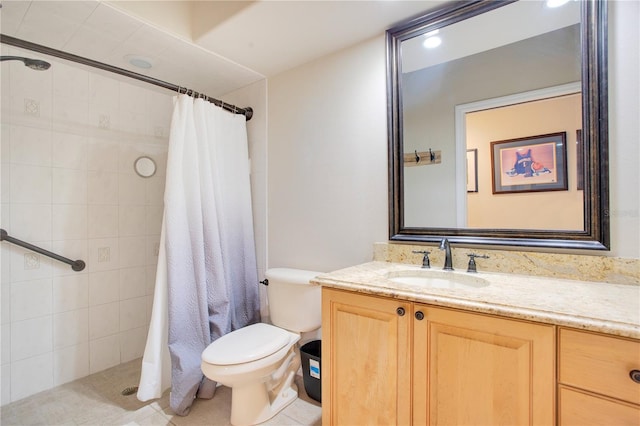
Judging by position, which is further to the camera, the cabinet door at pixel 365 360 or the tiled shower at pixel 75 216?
the tiled shower at pixel 75 216

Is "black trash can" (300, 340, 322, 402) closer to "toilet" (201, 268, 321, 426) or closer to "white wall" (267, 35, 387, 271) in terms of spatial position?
"toilet" (201, 268, 321, 426)

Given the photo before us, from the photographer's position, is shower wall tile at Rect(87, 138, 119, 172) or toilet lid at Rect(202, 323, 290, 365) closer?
toilet lid at Rect(202, 323, 290, 365)

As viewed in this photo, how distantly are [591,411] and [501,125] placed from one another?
112cm

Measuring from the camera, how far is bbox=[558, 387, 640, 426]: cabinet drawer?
29.5 inches

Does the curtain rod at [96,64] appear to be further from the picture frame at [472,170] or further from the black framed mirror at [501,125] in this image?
the picture frame at [472,170]

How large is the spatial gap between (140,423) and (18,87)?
2.11 metres

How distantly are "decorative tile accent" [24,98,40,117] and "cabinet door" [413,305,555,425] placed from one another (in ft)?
8.30

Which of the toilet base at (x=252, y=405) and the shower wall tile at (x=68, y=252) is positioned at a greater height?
the shower wall tile at (x=68, y=252)

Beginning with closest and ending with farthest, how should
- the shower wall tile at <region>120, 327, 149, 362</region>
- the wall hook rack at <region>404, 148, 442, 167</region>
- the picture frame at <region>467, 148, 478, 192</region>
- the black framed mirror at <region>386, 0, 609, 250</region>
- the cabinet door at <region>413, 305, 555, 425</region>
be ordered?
the cabinet door at <region>413, 305, 555, 425</region> → the black framed mirror at <region>386, 0, 609, 250</region> → the picture frame at <region>467, 148, 478, 192</region> → the wall hook rack at <region>404, 148, 442, 167</region> → the shower wall tile at <region>120, 327, 149, 362</region>

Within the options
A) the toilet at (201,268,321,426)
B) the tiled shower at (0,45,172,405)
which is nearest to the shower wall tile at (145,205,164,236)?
the tiled shower at (0,45,172,405)

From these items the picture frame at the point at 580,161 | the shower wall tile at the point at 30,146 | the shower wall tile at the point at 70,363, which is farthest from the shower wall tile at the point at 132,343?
the picture frame at the point at 580,161

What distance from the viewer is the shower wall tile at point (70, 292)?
2023 millimetres

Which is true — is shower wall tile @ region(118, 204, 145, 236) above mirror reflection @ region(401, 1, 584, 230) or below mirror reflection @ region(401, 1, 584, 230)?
below

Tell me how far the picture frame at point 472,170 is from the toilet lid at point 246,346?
1246 millimetres
